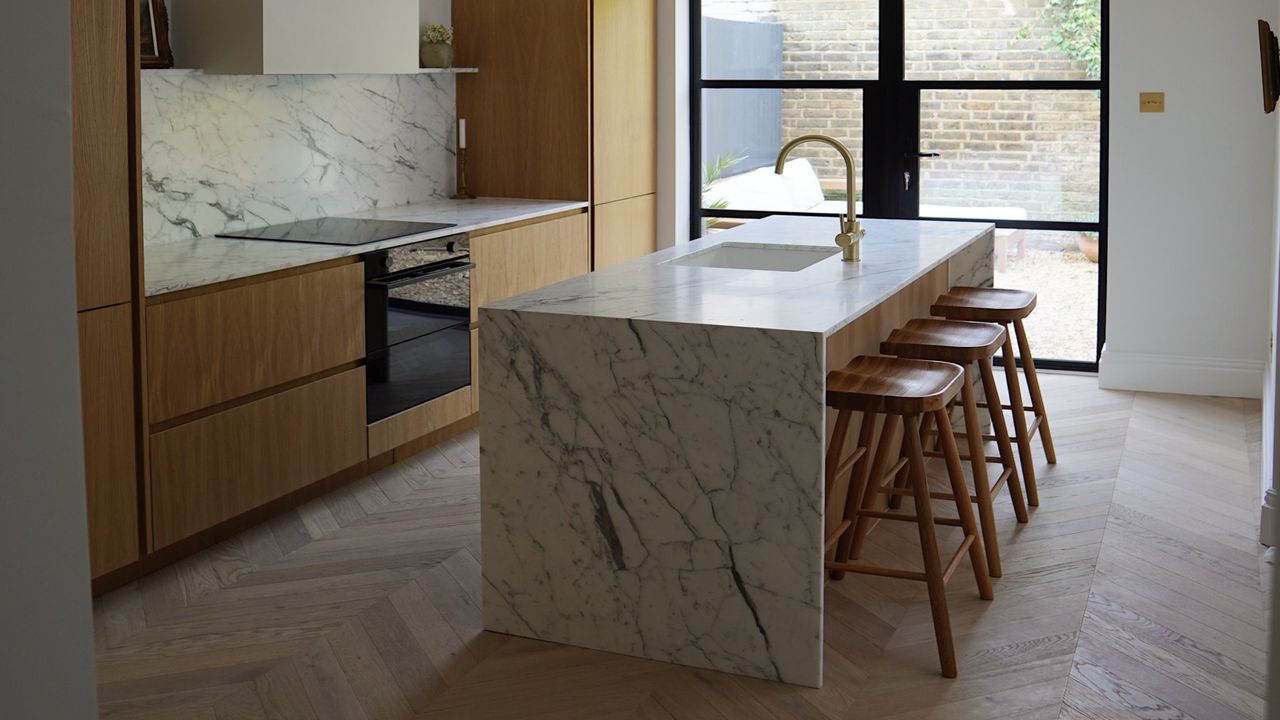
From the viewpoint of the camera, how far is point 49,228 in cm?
86

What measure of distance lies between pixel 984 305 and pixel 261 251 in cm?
237

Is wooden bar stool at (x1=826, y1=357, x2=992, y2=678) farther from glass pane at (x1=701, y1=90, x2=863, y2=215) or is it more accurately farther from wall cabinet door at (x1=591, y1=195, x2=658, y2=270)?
glass pane at (x1=701, y1=90, x2=863, y2=215)

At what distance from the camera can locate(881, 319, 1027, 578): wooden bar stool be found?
349 centimetres

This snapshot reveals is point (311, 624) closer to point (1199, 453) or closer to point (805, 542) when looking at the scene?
point (805, 542)

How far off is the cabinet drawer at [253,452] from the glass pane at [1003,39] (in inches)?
137

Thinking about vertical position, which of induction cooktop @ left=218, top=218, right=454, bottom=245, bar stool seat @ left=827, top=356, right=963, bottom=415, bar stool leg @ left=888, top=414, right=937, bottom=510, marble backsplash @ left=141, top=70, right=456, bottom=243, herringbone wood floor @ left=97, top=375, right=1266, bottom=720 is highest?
marble backsplash @ left=141, top=70, right=456, bottom=243

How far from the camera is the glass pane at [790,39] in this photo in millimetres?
6457

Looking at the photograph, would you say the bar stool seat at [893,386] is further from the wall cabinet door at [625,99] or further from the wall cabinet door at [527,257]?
the wall cabinet door at [625,99]

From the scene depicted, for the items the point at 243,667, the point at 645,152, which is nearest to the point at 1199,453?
the point at 645,152

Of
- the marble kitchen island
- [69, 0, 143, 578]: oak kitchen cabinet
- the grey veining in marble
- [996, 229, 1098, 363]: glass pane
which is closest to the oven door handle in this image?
[69, 0, 143, 578]: oak kitchen cabinet

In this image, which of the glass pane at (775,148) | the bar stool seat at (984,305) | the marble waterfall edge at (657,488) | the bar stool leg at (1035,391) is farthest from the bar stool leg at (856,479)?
the glass pane at (775,148)

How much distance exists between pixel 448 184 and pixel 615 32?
1.08 metres

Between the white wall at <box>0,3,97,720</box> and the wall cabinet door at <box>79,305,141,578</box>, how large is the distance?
245cm

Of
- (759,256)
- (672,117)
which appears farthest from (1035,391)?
(672,117)
